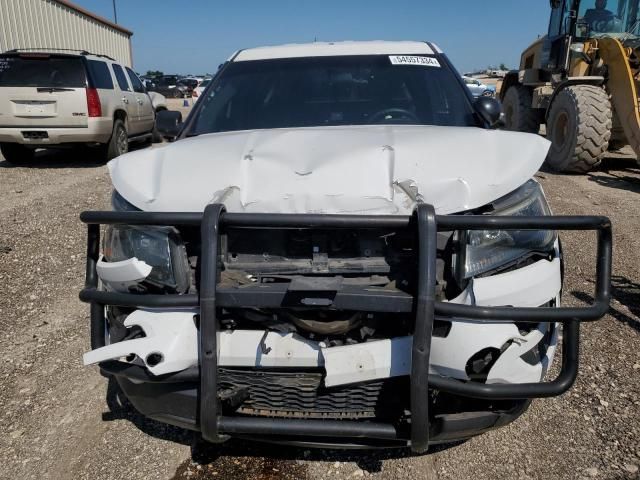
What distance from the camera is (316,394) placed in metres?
1.99

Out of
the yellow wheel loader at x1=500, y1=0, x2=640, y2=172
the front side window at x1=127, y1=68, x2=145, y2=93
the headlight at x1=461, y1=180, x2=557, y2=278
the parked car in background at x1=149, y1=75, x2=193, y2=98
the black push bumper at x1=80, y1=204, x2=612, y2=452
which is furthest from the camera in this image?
the parked car in background at x1=149, y1=75, x2=193, y2=98

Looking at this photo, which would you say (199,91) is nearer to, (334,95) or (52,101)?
(334,95)

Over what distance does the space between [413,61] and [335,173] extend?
5.56 feet

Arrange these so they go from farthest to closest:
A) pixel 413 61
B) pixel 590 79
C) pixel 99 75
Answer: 1. pixel 99 75
2. pixel 590 79
3. pixel 413 61

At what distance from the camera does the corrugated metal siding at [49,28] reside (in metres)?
16.0

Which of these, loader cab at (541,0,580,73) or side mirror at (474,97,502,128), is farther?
loader cab at (541,0,580,73)

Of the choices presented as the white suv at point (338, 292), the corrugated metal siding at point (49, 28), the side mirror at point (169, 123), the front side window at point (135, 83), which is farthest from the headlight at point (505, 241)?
the corrugated metal siding at point (49, 28)

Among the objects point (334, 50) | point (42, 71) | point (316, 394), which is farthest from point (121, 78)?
point (316, 394)

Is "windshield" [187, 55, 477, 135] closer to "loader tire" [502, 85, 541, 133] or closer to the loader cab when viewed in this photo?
the loader cab

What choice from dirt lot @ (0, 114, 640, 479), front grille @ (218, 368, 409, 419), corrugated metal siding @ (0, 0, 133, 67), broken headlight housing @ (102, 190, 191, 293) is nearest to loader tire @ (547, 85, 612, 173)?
dirt lot @ (0, 114, 640, 479)

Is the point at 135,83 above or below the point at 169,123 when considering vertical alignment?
above

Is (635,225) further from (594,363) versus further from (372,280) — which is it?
(372,280)

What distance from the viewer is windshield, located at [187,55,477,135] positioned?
10.7 ft

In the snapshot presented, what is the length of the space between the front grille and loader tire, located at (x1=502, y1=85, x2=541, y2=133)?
9.58 metres
